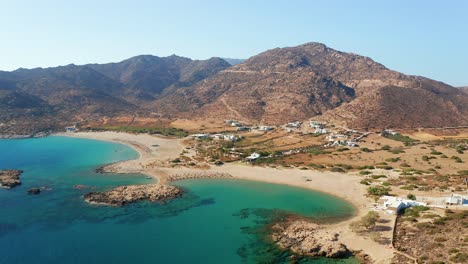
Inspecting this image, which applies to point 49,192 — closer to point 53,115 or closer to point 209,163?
point 209,163

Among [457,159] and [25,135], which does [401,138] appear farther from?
[25,135]

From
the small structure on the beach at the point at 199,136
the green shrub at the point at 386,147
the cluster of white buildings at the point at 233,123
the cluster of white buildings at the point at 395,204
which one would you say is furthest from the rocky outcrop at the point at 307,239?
the cluster of white buildings at the point at 233,123

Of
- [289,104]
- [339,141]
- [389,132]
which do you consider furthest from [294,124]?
[389,132]

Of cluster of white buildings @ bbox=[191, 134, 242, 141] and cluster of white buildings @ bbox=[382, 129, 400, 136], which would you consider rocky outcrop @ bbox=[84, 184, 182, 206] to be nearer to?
cluster of white buildings @ bbox=[191, 134, 242, 141]

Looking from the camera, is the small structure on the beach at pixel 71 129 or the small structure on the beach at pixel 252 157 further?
the small structure on the beach at pixel 71 129

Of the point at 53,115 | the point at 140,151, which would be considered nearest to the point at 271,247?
the point at 140,151

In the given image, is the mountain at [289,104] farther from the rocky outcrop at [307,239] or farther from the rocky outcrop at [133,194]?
the rocky outcrop at [307,239]

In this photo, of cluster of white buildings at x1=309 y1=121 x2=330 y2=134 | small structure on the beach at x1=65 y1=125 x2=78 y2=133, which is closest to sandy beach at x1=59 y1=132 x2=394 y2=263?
cluster of white buildings at x1=309 y1=121 x2=330 y2=134
